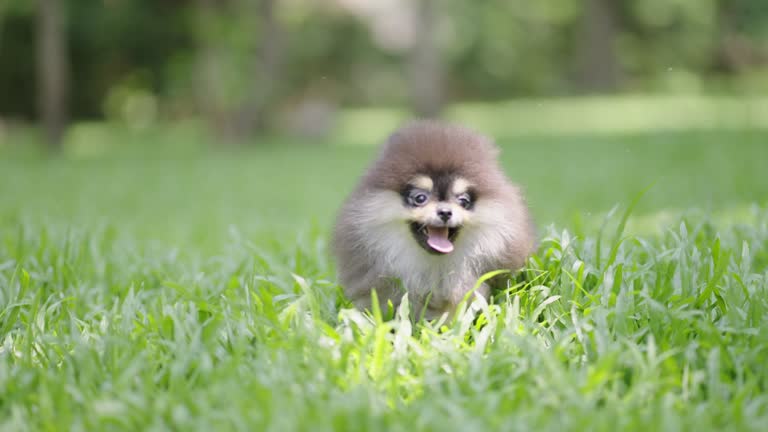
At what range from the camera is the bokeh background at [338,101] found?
8445mm

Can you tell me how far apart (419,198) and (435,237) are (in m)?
0.15

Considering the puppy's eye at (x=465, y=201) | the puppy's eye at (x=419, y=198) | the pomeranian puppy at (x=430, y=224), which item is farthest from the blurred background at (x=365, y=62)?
the puppy's eye at (x=419, y=198)

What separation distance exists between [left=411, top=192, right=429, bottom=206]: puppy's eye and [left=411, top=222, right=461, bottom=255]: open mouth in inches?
3.0

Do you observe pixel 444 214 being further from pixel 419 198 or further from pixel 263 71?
pixel 263 71

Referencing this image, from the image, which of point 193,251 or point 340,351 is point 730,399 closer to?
point 340,351

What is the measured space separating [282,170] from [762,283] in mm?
9699

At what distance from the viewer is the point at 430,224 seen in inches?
99.5

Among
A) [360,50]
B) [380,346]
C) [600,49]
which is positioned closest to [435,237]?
[380,346]

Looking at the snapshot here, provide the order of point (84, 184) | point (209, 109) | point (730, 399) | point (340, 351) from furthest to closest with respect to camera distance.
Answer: point (209, 109), point (84, 184), point (340, 351), point (730, 399)

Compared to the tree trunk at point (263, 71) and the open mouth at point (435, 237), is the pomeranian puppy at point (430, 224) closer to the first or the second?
the open mouth at point (435, 237)

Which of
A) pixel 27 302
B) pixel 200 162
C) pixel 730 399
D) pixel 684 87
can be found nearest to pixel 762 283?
pixel 730 399

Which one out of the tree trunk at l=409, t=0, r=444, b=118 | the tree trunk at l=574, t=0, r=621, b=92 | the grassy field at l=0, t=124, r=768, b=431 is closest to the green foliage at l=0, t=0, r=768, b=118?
the tree trunk at l=574, t=0, r=621, b=92

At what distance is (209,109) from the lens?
16984 millimetres

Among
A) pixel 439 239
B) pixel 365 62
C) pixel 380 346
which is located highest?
pixel 365 62
